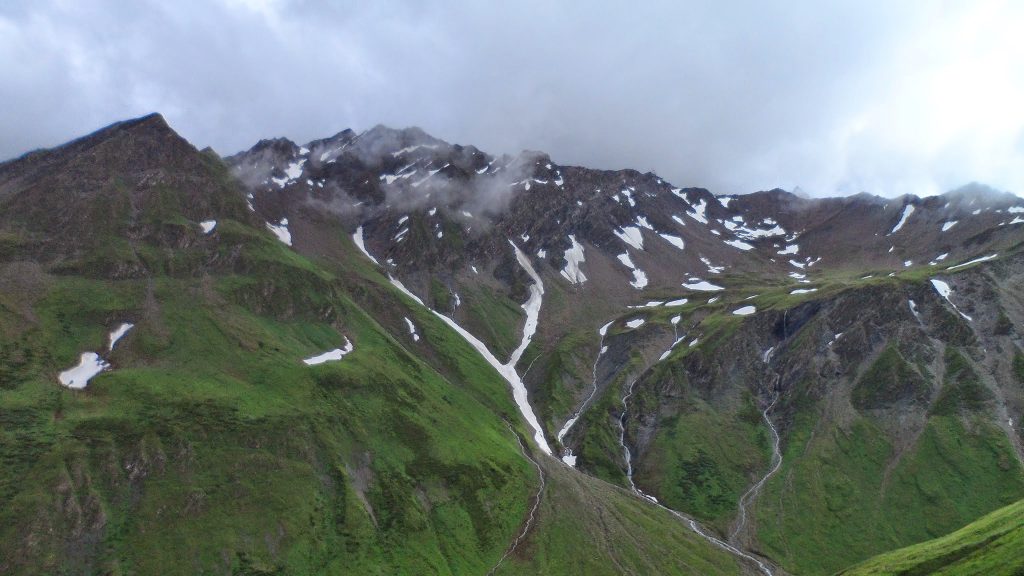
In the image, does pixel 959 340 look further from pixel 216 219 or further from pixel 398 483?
pixel 216 219

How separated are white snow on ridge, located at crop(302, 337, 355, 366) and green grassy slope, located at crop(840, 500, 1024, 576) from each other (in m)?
118

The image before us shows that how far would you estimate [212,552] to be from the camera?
9681 cm

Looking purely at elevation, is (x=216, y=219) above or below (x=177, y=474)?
above

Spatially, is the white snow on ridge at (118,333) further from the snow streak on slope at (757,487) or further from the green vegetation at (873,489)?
the green vegetation at (873,489)

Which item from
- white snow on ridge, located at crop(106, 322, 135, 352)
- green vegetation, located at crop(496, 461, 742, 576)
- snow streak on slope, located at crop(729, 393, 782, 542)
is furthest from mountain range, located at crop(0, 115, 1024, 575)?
snow streak on slope, located at crop(729, 393, 782, 542)

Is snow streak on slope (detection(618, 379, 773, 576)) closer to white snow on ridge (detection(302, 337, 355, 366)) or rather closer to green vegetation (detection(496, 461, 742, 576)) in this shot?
green vegetation (detection(496, 461, 742, 576))

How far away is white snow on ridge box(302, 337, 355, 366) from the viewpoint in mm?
154000

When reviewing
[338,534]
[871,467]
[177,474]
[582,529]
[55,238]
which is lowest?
[871,467]

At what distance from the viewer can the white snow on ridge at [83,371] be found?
11769cm

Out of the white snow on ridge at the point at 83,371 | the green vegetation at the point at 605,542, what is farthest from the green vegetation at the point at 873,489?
the white snow on ridge at the point at 83,371

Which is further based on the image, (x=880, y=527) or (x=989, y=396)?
(x=989, y=396)

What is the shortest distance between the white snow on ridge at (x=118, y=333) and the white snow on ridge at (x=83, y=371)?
3928mm

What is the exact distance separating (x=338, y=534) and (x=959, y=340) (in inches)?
7274

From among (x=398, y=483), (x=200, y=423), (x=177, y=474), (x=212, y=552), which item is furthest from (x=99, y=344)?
(x=398, y=483)
